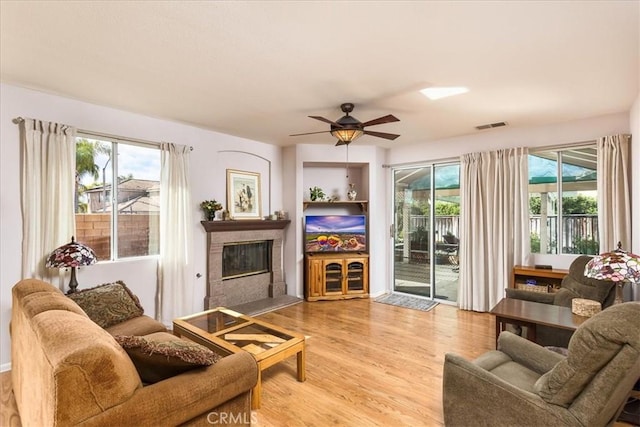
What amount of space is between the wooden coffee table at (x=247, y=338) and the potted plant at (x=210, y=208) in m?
1.62

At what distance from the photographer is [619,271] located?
2.34 m

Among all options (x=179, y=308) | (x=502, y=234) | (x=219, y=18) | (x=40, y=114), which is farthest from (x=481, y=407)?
(x=40, y=114)

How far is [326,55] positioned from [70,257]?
291 cm

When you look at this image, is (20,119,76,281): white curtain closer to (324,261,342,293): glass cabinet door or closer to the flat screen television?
the flat screen television

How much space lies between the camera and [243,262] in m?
5.16

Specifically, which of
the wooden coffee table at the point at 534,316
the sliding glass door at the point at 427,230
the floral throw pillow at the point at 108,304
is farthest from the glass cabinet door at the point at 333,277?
the floral throw pillow at the point at 108,304

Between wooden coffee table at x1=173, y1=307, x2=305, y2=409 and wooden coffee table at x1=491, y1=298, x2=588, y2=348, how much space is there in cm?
184

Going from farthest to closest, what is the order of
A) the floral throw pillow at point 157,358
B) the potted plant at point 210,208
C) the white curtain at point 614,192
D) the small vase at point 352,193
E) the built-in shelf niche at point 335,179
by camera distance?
the built-in shelf niche at point 335,179, the small vase at point 352,193, the potted plant at point 210,208, the white curtain at point 614,192, the floral throw pillow at point 157,358

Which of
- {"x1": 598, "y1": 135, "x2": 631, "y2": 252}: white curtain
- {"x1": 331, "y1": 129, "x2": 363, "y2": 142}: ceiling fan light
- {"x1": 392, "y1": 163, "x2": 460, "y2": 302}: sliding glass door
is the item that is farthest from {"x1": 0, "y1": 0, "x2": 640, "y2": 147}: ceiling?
{"x1": 392, "y1": 163, "x2": 460, "y2": 302}: sliding glass door

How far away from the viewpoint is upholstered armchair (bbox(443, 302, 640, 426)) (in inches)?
54.1

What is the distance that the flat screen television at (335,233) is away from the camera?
5445 millimetres

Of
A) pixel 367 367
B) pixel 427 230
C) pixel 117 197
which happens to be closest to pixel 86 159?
pixel 117 197

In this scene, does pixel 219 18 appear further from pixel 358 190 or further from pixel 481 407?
pixel 358 190

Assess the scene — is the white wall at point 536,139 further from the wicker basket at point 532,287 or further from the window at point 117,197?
the window at point 117,197
